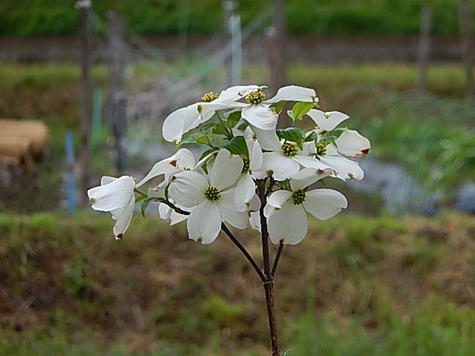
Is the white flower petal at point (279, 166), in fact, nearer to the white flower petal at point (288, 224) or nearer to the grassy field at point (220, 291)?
the white flower petal at point (288, 224)

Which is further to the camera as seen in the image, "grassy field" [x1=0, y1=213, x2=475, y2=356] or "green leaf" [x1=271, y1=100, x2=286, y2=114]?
"grassy field" [x1=0, y1=213, x2=475, y2=356]

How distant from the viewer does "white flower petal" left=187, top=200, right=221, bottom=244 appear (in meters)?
0.94

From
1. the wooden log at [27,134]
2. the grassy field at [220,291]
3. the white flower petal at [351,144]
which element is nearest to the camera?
the white flower petal at [351,144]

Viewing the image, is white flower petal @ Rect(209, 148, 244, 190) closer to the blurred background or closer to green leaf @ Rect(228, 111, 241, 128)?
green leaf @ Rect(228, 111, 241, 128)

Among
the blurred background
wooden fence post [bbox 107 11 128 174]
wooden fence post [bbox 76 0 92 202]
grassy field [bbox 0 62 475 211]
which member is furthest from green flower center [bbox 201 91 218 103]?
wooden fence post [bbox 107 11 128 174]

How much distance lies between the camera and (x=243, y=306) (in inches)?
117

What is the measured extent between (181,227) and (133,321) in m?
0.59

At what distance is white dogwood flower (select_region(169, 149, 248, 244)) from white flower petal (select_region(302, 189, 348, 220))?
0.24 feet

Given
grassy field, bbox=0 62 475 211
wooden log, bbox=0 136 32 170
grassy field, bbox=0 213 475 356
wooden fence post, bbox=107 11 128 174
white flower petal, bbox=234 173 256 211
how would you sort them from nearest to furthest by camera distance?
white flower petal, bbox=234 173 256 211
grassy field, bbox=0 213 475 356
wooden log, bbox=0 136 32 170
grassy field, bbox=0 62 475 211
wooden fence post, bbox=107 11 128 174

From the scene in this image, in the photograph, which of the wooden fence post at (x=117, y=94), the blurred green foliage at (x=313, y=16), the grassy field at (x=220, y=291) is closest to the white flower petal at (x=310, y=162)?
the grassy field at (x=220, y=291)

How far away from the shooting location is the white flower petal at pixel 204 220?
943mm

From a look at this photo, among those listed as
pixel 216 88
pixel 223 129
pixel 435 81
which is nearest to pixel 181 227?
pixel 223 129

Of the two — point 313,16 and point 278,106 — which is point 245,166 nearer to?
point 278,106

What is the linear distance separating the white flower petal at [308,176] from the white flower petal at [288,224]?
26mm
